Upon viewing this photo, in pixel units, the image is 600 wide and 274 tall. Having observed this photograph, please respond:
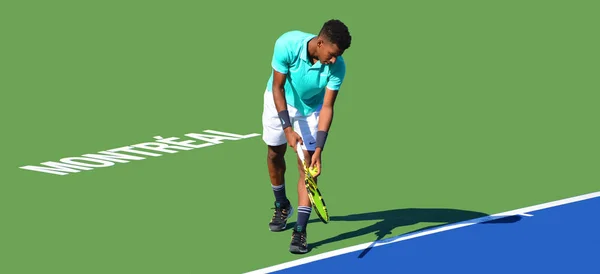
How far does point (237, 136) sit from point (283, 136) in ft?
13.9

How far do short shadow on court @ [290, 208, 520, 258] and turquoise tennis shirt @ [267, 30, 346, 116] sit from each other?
1635 mm

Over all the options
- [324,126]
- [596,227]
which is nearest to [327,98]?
[324,126]

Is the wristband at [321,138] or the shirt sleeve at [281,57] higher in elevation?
the shirt sleeve at [281,57]

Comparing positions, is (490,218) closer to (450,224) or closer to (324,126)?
(450,224)

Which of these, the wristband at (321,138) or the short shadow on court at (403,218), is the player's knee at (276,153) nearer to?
the short shadow on court at (403,218)

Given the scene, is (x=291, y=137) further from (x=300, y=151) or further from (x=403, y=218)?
(x=403, y=218)

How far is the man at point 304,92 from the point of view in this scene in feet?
41.0

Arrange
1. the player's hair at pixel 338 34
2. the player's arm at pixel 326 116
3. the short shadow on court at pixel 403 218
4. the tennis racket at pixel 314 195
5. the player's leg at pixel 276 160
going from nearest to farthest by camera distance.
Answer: the player's hair at pixel 338 34 < the tennis racket at pixel 314 195 < the player's arm at pixel 326 116 < the player's leg at pixel 276 160 < the short shadow on court at pixel 403 218

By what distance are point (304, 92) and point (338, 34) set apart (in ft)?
3.31

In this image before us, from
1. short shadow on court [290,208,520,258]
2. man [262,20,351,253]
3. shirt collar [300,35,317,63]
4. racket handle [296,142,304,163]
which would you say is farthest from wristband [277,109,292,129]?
short shadow on court [290,208,520,258]

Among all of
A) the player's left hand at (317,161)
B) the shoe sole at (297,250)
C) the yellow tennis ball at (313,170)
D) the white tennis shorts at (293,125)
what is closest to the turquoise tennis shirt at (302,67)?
the white tennis shorts at (293,125)

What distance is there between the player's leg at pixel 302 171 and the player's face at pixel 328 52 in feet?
2.96

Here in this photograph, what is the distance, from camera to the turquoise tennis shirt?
41.9 feet

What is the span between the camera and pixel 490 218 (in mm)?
13812
